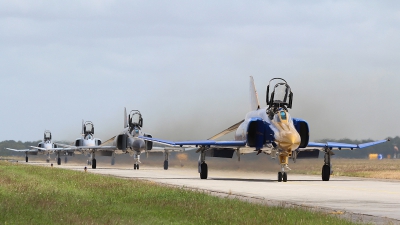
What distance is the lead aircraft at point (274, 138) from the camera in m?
30.0

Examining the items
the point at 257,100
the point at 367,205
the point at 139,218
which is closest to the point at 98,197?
the point at 139,218

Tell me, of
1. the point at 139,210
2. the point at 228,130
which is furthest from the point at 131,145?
the point at 139,210

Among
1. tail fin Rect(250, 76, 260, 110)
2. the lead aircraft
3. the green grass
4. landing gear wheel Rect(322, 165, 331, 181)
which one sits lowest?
the green grass

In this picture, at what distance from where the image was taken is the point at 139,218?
45.2 ft

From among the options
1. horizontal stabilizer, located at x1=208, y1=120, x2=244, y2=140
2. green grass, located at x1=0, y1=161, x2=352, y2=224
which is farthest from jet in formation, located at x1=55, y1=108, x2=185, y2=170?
green grass, located at x1=0, y1=161, x2=352, y2=224

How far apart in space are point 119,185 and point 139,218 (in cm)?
1118

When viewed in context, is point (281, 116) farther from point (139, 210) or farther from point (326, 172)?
point (139, 210)

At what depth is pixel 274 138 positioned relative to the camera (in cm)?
3014

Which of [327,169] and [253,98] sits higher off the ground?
[253,98]

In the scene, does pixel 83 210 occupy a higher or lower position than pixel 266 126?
→ lower

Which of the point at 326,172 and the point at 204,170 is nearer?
the point at 326,172

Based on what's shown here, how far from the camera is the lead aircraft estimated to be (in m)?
30.0

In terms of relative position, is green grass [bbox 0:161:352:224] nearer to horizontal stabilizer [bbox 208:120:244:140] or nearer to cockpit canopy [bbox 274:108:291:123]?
cockpit canopy [bbox 274:108:291:123]

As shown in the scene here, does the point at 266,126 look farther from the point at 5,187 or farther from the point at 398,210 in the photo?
the point at 398,210
